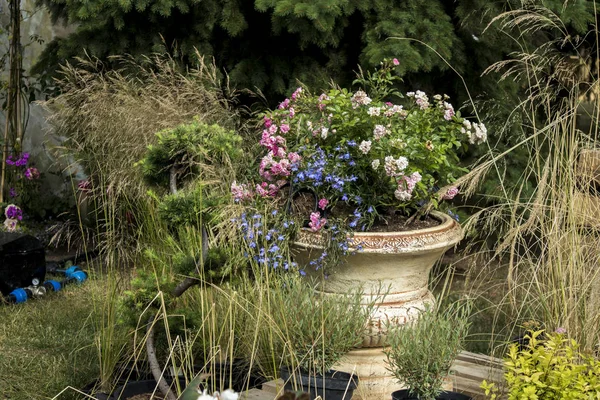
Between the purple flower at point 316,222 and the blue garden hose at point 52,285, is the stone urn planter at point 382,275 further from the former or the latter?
the blue garden hose at point 52,285

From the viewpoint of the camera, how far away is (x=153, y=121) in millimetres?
4211

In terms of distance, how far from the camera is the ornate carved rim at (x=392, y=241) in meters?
3.23

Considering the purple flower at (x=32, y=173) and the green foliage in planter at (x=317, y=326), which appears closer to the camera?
the green foliage in planter at (x=317, y=326)

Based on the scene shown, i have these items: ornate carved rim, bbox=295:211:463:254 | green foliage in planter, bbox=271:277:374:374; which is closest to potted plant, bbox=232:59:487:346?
ornate carved rim, bbox=295:211:463:254

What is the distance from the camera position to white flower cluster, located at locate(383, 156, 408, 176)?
327cm

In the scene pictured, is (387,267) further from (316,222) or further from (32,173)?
(32,173)

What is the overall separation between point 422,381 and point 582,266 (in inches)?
29.3

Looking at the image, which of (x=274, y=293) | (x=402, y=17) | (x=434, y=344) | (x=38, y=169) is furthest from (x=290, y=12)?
(x=38, y=169)

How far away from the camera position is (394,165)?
129 inches

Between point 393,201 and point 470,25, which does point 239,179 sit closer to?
point 393,201

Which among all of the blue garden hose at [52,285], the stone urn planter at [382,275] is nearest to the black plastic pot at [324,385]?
the stone urn planter at [382,275]

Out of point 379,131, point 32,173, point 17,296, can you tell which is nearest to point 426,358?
point 379,131

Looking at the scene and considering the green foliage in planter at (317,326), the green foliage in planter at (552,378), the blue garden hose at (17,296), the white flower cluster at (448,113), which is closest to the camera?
the green foliage in planter at (552,378)

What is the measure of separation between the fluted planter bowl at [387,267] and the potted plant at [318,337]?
0.24 meters
